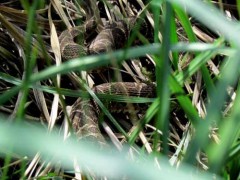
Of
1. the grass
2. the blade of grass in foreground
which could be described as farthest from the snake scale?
the blade of grass in foreground

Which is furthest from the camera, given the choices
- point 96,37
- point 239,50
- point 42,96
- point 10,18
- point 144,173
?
point 96,37

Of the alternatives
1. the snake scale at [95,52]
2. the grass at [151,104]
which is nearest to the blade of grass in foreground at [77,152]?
the grass at [151,104]

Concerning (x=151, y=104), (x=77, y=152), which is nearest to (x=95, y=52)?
(x=151, y=104)

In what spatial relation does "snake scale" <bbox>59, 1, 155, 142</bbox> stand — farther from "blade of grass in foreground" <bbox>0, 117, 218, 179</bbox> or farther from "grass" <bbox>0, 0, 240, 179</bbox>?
"blade of grass in foreground" <bbox>0, 117, 218, 179</bbox>

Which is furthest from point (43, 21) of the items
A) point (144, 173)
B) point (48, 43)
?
point (144, 173)

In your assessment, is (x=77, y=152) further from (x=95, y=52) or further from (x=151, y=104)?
(x=95, y=52)

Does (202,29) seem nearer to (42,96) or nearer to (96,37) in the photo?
(96,37)
